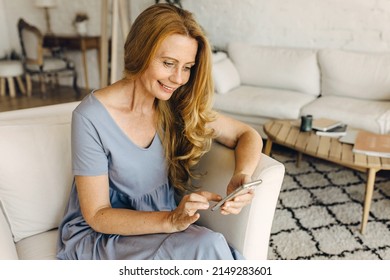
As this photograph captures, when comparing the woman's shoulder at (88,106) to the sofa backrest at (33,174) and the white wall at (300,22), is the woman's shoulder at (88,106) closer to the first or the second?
the sofa backrest at (33,174)

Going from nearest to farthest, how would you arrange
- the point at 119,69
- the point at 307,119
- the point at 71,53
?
the point at 307,119 < the point at 119,69 < the point at 71,53

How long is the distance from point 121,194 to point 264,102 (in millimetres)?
1813

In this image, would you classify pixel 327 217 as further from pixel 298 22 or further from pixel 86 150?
pixel 298 22

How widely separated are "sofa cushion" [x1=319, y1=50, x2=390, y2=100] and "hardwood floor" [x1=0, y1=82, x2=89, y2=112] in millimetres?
2742

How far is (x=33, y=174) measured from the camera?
1.07m

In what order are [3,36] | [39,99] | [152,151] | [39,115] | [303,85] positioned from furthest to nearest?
1. [3,36]
2. [39,99]
3. [303,85]
4. [39,115]
5. [152,151]

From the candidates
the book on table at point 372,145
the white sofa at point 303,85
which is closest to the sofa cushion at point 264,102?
the white sofa at point 303,85

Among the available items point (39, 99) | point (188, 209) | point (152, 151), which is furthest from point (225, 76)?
point (39, 99)

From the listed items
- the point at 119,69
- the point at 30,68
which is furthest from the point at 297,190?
the point at 30,68

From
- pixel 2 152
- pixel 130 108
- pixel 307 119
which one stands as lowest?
pixel 307 119

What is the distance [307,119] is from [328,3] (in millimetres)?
1436

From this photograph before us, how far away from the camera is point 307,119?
2076 millimetres

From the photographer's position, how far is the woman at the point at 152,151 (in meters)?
0.87

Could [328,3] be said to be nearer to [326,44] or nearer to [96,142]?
[326,44]
